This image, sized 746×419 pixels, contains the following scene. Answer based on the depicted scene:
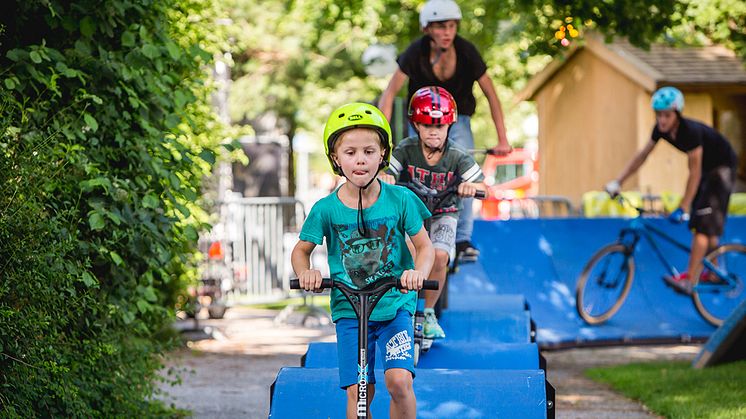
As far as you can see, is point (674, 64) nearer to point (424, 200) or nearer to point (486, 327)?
point (486, 327)

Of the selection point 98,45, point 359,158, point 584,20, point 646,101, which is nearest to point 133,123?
point 98,45

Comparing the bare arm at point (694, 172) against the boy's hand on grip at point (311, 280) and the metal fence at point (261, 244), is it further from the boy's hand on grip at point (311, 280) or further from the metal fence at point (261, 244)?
the metal fence at point (261, 244)

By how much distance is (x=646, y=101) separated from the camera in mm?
26234

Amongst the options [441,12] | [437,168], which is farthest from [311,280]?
[441,12]

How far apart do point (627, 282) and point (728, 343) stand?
7.45 ft

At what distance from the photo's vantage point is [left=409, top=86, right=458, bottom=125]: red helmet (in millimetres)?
7566

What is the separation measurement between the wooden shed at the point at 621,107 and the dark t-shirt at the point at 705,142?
1009cm

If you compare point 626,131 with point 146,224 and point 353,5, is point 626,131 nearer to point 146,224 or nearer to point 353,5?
point 353,5

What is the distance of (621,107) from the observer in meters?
27.5

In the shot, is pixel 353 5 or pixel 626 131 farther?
pixel 626 131

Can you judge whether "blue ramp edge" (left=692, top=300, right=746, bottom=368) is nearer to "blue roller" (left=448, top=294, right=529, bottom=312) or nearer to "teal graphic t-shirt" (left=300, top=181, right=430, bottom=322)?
"blue roller" (left=448, top=294, right=529, bottom=312)

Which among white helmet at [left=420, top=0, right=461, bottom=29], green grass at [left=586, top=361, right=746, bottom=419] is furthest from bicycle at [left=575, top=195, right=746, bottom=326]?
white helmet at [left=420, top=0, right=461, bottom=29]

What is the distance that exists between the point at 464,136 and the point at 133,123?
8.88 feet

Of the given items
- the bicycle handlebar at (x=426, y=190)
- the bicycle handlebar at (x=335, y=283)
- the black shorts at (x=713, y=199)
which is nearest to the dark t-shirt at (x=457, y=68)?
the bicycle handlebar at (x=426, y=190)
